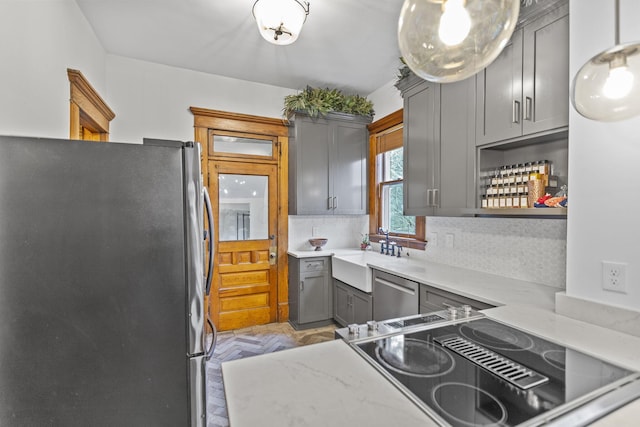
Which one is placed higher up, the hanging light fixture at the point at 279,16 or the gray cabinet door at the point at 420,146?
the hanging light fixture at the point at 279,16

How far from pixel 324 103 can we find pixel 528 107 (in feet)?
7.65

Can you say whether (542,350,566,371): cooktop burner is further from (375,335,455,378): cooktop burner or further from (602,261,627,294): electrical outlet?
(602,261,627,294): electrical outlet

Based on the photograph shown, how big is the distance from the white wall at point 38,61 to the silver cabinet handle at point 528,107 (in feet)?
9.06

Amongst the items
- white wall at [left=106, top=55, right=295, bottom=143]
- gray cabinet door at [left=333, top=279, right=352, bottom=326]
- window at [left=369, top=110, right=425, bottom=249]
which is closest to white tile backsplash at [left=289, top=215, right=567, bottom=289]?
window at [left=369, top=110, right=425, bottom=249]

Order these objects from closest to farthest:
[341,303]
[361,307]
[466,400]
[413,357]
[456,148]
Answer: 1. [466,400]
2. [413,357]
3. [456,148]
4. [361,307]
5. [341,303]

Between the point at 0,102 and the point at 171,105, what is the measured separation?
2.03m

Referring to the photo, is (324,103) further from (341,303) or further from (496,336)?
(496,336)

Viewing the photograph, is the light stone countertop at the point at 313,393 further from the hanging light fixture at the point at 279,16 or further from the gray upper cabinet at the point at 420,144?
the hanging light fixture at the point at 279,16

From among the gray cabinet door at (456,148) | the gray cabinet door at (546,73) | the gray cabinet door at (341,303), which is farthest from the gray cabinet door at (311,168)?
the gray cabinet door at (546,73)

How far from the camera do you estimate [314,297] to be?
3590 millimetres

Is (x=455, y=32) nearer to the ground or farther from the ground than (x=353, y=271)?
farther from the ground

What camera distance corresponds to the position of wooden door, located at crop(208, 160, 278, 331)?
139 inches

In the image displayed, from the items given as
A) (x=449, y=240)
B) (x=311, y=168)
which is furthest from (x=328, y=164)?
(x=449, y=240)

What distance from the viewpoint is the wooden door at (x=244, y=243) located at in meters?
3.53
